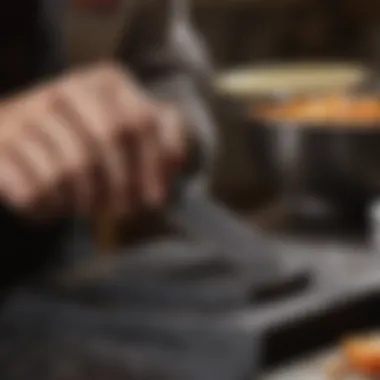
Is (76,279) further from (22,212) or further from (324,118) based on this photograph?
(324,118)

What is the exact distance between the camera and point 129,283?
0.65 metres

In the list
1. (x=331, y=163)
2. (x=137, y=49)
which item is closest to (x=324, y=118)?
(x=331, y=163)

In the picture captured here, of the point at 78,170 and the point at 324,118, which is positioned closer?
the point at 78,170

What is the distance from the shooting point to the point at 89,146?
1.89ft

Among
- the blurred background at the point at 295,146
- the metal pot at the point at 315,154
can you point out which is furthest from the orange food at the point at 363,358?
the metal pot at the point at 315,154

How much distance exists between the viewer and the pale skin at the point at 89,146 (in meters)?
0.56

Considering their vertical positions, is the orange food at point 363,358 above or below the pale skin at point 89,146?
below

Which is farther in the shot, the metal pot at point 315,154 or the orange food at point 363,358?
the metal pot at point 315,154

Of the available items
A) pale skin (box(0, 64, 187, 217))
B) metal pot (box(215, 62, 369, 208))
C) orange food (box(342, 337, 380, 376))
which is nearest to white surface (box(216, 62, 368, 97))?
metal pot (box(215, 62, 369, 208))

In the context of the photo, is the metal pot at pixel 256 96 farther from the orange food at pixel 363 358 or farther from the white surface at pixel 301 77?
the orange food at pixel 363 358

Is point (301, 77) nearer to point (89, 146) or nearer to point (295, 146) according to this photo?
point (295, 146)

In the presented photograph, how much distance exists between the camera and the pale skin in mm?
561

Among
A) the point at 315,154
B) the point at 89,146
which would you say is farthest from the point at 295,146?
the point at 89,146

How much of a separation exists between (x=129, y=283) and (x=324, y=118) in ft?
0.60
